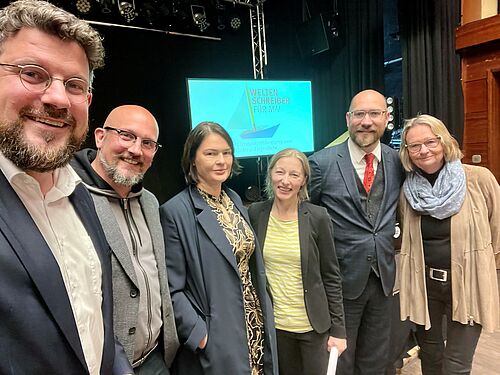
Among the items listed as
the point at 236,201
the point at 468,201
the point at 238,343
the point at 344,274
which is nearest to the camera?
the point at 238,343

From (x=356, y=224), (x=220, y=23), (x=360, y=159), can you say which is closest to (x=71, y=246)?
(x=356, y=224)

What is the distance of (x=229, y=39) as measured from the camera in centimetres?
443

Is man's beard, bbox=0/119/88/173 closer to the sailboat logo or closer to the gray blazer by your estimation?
the gray blazer

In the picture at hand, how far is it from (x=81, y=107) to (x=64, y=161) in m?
0.14

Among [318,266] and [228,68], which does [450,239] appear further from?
[228,68]

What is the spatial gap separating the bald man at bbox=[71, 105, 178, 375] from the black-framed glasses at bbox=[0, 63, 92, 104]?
1.57 ft

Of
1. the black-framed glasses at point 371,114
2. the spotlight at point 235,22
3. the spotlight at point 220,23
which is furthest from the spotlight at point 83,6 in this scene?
the black-framed glasses at point 371,114

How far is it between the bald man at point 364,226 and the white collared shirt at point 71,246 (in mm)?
1470

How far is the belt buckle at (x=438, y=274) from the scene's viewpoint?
1.91m

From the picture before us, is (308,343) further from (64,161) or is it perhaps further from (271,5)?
(271,5)

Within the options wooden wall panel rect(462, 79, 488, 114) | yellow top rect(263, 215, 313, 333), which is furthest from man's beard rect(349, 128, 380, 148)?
wooden wall panel rect(462, 79, 488, 114)

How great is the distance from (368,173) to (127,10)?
9.10ft

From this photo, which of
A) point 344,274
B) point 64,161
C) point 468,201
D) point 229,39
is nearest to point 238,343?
point 344,274

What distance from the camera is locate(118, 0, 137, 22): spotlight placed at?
337cm
